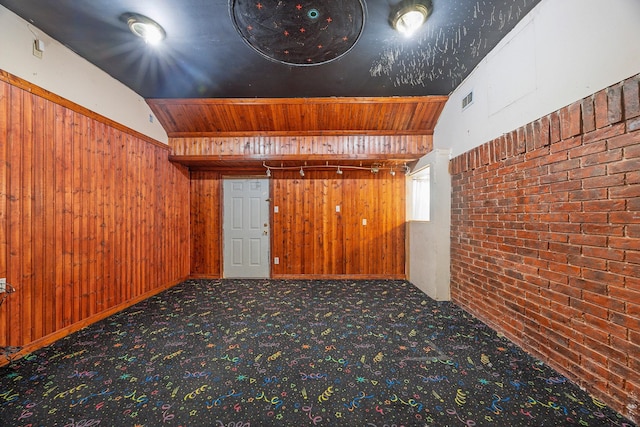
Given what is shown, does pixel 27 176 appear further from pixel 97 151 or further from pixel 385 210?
pixel 385 210

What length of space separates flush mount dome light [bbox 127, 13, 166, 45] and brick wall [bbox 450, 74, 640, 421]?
336 centimetres

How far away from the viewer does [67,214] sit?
7.97 ft

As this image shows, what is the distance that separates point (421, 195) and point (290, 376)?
3625 mm

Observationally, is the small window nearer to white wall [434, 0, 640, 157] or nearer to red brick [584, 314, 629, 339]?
white wall [434, 0, 640, 157]

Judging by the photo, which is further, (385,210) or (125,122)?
(385,210)

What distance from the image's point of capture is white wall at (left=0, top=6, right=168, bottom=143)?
1995 mm

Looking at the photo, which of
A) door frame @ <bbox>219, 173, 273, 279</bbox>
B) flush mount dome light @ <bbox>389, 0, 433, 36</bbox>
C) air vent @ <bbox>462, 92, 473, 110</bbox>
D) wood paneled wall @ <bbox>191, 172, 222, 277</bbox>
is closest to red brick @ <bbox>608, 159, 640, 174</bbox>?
flush mount dome light @ <bbox>389, 0, 433, 36</bbox>

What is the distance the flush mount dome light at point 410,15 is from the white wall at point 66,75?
3.18m

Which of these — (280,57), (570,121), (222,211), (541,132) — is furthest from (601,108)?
(222,211)

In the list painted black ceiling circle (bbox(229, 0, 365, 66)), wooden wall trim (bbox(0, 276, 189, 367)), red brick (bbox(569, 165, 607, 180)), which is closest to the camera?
painted black ceiling circle (bbox(229, 0, 365, 66))

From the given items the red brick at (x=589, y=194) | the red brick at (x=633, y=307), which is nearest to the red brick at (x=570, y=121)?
the red brick at (x=589, y=194)

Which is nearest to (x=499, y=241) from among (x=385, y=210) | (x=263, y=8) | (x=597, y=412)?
(x=597, y=412)

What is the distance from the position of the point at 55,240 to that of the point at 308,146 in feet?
10.6

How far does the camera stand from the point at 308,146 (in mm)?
3949
